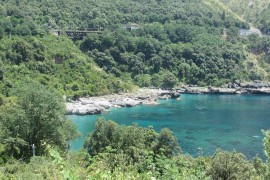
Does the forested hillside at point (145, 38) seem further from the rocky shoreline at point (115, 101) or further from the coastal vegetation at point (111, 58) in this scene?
the rocky shoreline at point (115, 101)

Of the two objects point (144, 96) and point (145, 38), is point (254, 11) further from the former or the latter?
point (144, 96)

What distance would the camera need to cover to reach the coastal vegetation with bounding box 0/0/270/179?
89.2 feet

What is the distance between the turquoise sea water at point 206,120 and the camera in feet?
164

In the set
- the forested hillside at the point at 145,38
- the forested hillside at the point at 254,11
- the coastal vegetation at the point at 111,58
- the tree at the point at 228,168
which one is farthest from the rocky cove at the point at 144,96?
the tree at the point at 228,168

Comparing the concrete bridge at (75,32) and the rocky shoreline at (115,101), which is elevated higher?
the concrete bridge at (75,32)

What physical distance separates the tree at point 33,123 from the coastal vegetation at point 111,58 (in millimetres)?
68

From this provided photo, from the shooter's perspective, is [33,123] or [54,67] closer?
[33,123]

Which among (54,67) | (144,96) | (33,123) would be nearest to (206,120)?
(144,96)

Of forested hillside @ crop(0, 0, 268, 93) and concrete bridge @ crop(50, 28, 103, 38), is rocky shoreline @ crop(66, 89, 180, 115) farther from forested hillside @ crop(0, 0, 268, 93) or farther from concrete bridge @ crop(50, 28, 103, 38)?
concrete bridge @ crop(50, 28, 103, 38)

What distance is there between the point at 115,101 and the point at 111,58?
21152 millimetres

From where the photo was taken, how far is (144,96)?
3255 inches

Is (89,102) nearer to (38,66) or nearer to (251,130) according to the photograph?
(38,66)

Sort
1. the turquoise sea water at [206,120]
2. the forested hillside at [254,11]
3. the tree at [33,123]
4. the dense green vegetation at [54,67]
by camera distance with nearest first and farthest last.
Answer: the tree at [33,123] < the turquoise sea water at [206,120] < the dense green vegetation at [54,67] < the forested hillside at [254,11]

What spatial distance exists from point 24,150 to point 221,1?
5705 inches
